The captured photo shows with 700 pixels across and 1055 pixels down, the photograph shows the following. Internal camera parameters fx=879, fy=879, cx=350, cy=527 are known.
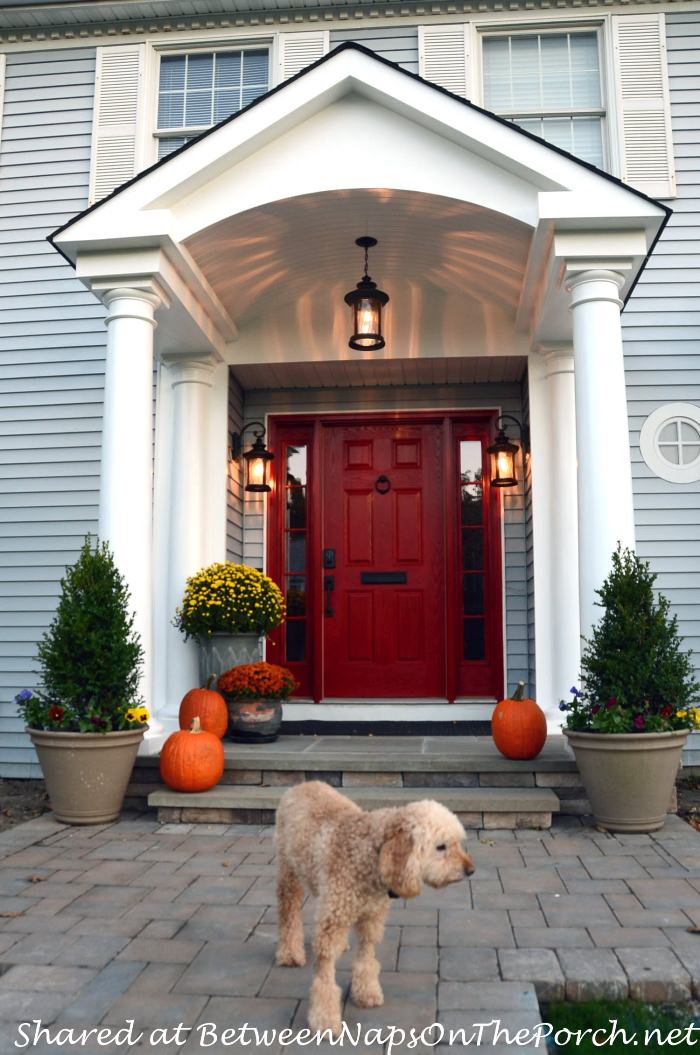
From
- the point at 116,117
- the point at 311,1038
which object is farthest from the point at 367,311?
the point at 311,1038

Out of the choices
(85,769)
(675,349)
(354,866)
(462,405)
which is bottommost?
(85,769)

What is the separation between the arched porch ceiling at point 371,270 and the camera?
208 inches

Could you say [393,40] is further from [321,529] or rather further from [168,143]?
[321,529]

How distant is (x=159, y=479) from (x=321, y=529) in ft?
4.39

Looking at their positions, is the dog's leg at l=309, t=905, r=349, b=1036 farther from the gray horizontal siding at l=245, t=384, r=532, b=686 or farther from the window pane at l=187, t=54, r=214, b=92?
the window pane at l=187, t=54, r=214, b=92

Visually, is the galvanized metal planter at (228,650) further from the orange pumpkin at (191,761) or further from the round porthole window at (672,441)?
the round porthole window at (672,441)

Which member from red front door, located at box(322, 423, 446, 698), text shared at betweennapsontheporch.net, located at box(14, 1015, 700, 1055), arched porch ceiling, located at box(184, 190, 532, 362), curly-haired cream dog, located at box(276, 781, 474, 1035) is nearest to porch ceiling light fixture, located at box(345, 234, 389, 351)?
arched porch ceiling, located at box(184, 190, 532, 362)

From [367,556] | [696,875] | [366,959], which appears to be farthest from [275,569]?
[366,959]

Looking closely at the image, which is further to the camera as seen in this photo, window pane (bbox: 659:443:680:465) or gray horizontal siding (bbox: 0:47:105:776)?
gray horizontal siding (bbox: 0:47:105:776)

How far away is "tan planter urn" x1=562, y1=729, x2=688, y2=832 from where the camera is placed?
4.25m

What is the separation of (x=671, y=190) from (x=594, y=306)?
7.37 feet

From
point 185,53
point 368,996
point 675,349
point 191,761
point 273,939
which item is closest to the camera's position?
point 368,996

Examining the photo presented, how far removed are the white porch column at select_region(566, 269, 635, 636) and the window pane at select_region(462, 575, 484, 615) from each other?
6.42 ft

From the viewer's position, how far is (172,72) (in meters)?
7.18
